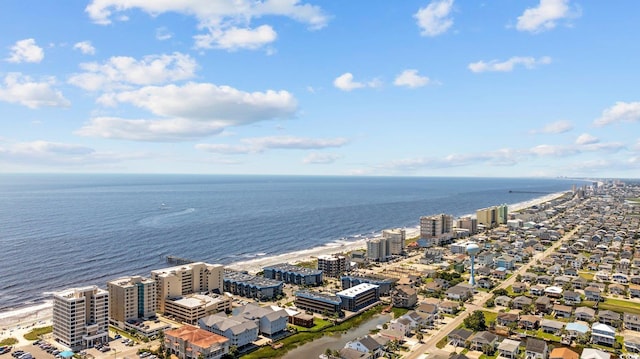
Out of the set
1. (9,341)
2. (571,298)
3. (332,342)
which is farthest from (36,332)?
(571,298)

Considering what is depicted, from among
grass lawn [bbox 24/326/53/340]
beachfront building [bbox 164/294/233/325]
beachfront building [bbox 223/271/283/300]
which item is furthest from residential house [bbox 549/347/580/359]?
grass lawn [bbox 24/326/53/340]

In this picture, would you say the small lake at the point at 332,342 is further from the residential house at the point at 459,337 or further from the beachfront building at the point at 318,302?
the residential house at the point at 459,337

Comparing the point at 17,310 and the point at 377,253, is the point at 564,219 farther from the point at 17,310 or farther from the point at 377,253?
the point at 17,310

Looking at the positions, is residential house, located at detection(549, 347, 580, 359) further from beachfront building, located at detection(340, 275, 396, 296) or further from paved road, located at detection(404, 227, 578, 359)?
beachfront building, located at detection(340, 275, 396, 296)

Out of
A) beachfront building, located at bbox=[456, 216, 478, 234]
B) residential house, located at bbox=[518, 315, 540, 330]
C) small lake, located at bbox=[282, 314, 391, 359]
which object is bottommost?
small lake, located at bbox=[282, 314, 391, 359]

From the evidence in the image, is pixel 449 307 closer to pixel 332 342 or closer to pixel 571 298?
pixel 332 342

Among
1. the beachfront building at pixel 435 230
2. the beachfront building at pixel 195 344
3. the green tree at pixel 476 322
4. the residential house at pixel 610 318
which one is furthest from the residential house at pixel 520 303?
the beachfront building at pixel 435 230
